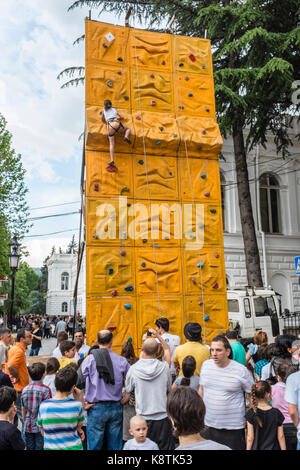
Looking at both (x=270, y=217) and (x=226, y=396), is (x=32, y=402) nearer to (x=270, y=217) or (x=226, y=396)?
(x=226, y=396)

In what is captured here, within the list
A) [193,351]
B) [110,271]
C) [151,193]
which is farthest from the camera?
[151,193]

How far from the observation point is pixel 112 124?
9.30 m

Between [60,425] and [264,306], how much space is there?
43.2 feet

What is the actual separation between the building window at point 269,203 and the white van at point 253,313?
→ 904 cm

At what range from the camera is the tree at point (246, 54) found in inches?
589

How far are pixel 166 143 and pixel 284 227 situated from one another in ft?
54.7

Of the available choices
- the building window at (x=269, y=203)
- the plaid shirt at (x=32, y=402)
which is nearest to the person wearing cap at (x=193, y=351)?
the plaid shirt at (x=32, y=402)

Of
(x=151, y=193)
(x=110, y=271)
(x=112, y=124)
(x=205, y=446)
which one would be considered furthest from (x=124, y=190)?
(x=205, y=446)

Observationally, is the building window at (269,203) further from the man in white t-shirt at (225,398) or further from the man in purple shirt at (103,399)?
the man in white t-shirt at (225,398)

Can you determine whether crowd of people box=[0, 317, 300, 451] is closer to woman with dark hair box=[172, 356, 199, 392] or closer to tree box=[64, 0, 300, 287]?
woman with dark hair box=[172, 356, 199, 392]

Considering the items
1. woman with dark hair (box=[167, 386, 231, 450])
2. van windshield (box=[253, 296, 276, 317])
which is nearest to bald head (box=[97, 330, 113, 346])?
woman with dark hair (box=[167, 386, 231, 450])

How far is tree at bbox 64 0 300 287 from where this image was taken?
15.0 metres

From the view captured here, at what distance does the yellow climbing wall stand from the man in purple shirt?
3604mm
